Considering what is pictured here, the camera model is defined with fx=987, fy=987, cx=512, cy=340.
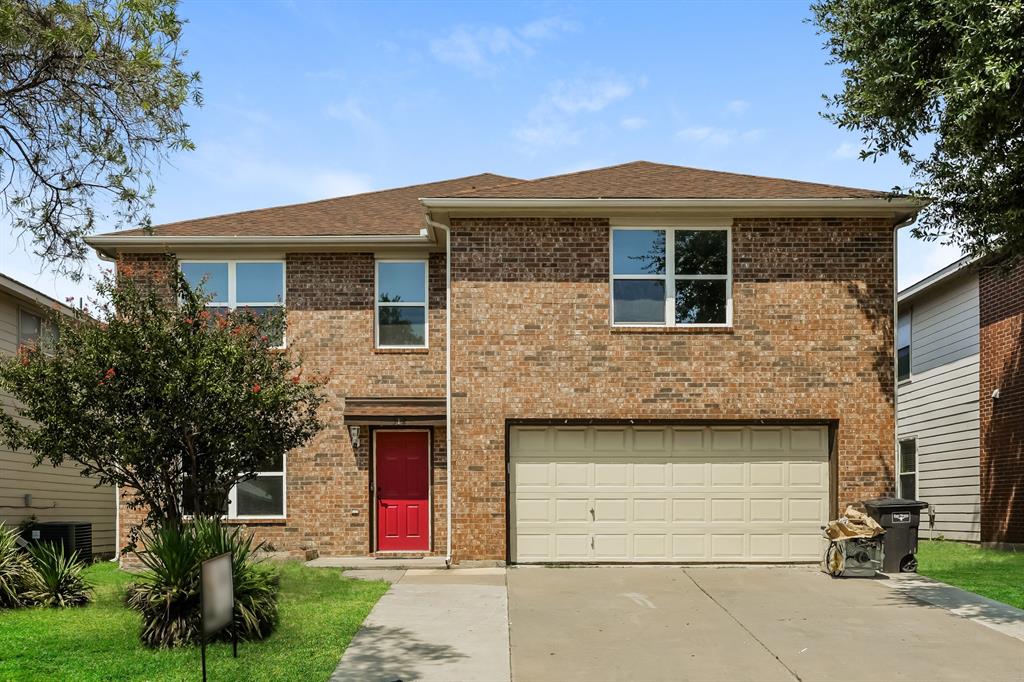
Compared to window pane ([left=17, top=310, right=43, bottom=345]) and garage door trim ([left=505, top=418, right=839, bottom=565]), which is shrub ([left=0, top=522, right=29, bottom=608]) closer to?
window pane ([left=17, top=310, right=43, bottom=345])

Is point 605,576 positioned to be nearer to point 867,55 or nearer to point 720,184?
point 720,184

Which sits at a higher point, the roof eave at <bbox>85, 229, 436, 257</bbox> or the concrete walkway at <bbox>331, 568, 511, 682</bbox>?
the roof eave at <bbox>85, 229, 436, 257</bbox>

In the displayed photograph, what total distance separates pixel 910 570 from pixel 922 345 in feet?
31.1

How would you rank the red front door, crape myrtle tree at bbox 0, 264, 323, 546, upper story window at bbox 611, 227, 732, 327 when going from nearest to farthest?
crape myrtle tree at bbox 0, 264, 323, 546 → upper story window at bbox 611, 227, 732, 327 → the red front door

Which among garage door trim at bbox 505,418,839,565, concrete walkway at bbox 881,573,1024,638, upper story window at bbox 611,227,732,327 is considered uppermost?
upper story window at bbox 611,227,732,327

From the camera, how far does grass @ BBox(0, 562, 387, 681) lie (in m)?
8.76

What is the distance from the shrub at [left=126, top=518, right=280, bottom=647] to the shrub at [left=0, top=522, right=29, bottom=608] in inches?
90.8

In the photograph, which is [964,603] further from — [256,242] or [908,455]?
[908,455]

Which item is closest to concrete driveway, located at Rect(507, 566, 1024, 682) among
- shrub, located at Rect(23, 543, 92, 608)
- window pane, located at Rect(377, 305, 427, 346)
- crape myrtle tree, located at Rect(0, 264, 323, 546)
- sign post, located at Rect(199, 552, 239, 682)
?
sign post, located at Rect(199, 552, 239, 682)

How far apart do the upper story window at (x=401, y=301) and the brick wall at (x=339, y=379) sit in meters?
0.18

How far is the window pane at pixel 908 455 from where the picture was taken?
23.3 m

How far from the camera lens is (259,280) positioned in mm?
17453

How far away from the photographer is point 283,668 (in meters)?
8.88

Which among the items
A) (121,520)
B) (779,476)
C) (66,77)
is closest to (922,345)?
(779,476)
